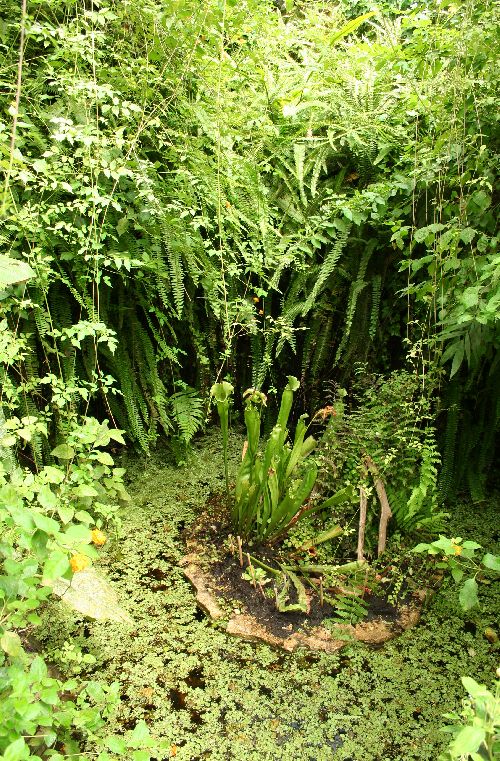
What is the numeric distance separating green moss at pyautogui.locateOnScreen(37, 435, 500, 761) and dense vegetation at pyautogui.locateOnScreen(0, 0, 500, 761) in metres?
0.10

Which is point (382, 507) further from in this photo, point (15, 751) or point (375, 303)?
point (15, 751)

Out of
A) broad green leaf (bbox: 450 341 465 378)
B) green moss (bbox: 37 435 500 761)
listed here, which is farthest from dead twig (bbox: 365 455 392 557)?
broad green leaf (bbox: 450 341 465 378)

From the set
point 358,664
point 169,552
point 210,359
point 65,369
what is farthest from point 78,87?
point 358,664

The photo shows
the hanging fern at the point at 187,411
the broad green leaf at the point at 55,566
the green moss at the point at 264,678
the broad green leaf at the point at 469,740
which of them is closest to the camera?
the broad green leaf at the point at 469,740

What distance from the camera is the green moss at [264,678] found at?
4.44 feet

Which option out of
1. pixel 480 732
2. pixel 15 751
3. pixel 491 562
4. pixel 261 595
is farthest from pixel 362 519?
pixel 15 751

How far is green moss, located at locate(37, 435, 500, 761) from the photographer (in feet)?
4.44

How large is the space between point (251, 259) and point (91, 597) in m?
1.32

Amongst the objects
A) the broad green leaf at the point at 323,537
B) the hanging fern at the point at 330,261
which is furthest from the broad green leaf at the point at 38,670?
the hanging fern at the point at 330,261

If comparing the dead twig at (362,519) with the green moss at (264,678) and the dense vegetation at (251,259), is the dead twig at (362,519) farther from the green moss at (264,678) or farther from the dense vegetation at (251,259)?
the green moss at (264,678)

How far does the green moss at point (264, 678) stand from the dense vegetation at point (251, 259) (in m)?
0.10

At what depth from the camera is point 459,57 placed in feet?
5.63

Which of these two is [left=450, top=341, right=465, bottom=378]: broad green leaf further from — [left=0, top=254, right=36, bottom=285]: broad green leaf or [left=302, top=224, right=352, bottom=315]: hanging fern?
[left=0, top=254, right=36, bottom=285]: broad green leaf

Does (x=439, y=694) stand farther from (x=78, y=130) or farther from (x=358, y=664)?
(x=78, y=130)
